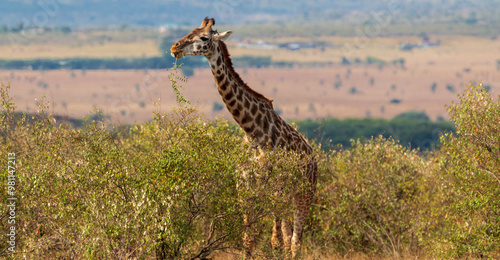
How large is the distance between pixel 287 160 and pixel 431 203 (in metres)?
8.60

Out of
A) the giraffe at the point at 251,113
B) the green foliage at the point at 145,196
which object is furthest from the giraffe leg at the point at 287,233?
the green foliage at the point at 145,196

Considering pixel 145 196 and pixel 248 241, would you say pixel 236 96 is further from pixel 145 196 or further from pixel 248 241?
pixel 145 196

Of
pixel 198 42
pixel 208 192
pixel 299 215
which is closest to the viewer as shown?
pixel 208 192

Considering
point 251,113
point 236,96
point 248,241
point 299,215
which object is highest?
point 236,96

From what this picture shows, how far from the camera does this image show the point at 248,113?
17.6m

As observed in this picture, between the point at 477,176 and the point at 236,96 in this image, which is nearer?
the point at 236,96

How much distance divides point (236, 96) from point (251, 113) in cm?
63

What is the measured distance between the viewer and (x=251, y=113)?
698 inches

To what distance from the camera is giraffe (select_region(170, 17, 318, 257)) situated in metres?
16.3

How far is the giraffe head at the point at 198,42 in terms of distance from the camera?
15.8 m

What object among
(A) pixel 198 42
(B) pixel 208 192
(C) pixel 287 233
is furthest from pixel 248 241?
(A) pixel 198 42

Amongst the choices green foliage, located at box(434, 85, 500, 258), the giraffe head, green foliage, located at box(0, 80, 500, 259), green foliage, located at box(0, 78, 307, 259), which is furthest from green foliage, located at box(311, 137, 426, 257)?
the giraffe head

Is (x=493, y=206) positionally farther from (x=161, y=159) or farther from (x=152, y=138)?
(x=152, y=138)

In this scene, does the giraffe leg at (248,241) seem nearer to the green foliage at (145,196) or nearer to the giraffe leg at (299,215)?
the green foliage at (145,196)
